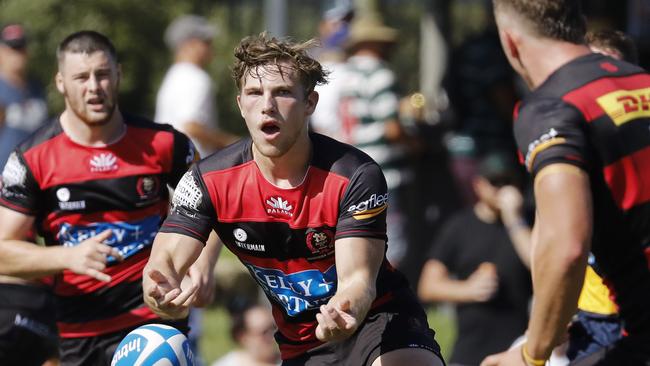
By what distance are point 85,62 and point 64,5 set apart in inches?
569

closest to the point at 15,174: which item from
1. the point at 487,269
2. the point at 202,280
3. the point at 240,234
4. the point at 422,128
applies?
the point at 202,280

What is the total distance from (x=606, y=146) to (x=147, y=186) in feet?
9.63

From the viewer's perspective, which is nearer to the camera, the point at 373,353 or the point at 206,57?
the point at 373,353

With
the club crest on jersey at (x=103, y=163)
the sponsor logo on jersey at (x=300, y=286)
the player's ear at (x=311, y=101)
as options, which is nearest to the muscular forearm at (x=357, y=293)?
the sponsor logo on jersey at (x=300, y=286)

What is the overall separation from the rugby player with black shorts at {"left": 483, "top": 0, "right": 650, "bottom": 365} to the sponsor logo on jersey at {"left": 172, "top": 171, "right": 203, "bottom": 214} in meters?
1.49

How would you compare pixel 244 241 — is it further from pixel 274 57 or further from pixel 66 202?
pixel 66 202

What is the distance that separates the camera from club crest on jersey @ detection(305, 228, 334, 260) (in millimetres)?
5500

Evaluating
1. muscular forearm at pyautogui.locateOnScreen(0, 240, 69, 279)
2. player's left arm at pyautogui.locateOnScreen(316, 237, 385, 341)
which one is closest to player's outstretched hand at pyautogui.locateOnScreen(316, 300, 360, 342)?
player's left arm at pyautogui.locateOnScreen(316, 237, 385, 341)

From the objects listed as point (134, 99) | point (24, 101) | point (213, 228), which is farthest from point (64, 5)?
point (213, 228)

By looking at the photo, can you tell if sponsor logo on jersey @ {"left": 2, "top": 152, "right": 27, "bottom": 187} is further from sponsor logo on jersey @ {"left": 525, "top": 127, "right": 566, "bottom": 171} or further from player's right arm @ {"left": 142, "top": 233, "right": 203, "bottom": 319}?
sponsor logo on jersey @ {"left": 525, "top": 127, "right": 566, "bottom": 171}

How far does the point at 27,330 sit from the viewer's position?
23.8 feet

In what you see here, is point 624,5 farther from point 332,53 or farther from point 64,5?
point 64,5

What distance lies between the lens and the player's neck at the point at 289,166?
555cm

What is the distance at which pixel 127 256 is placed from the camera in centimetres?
675
